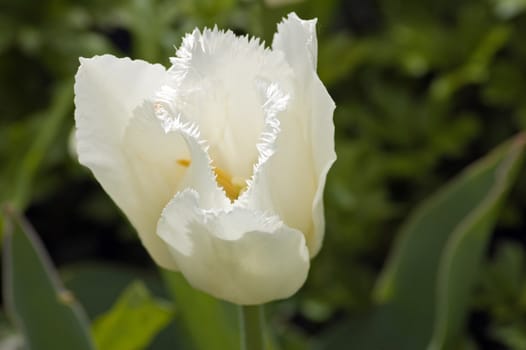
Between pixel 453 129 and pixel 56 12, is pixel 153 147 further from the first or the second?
pixel 56 12

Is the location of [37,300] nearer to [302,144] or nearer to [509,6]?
[302,144]

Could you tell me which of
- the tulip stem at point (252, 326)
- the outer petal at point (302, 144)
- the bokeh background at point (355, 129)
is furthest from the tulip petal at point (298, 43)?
the bokeh background at point (355, 129)

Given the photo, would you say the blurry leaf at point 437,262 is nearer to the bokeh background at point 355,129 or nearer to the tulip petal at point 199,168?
the bokeh background at point 355,129

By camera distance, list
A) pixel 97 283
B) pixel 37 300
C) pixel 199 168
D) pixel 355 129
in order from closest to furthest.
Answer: pixel 199 168 → pixel 37 300 → pixel 97 283 → pixel 355 129

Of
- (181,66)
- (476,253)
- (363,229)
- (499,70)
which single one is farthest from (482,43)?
(181,66)

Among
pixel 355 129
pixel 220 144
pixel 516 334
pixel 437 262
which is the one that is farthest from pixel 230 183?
pixel 355 129
